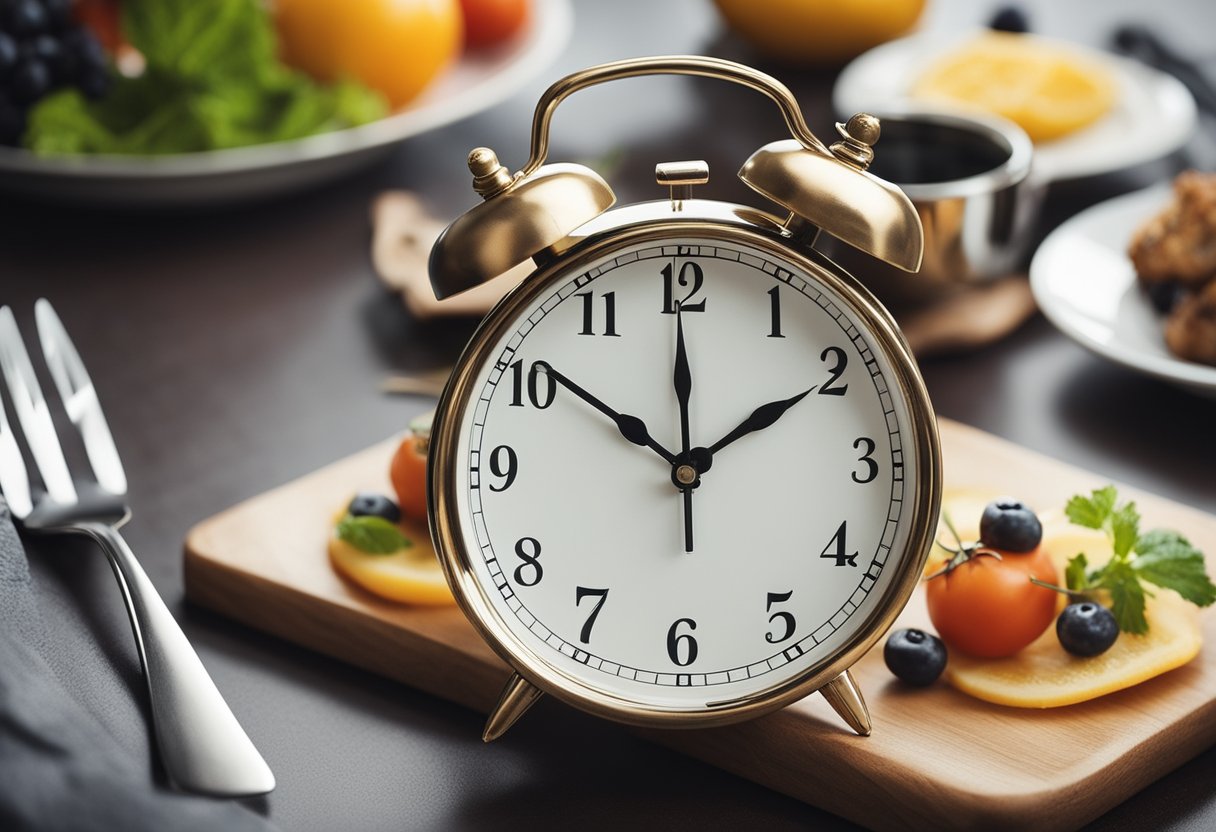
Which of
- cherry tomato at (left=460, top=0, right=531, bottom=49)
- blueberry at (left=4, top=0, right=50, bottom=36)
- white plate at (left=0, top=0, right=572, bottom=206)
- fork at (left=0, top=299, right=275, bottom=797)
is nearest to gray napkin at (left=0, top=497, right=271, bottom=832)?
fork at (left=0, top=299, right=275, bottom=797)

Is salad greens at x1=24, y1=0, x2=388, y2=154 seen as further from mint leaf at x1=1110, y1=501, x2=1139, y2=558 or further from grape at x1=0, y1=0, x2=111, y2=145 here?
mint leaf at x1=1110, y1=501, x2=1139, y2=558

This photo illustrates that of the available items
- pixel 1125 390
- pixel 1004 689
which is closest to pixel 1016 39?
pixel 1125 390

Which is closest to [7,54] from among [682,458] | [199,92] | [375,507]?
[199,92]

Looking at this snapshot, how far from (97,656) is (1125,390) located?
1169 mm

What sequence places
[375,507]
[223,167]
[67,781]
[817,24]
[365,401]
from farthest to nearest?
1. [817,24]
2. [223,167]
3. [365,401]
4. [375,507]
5. [67,781]

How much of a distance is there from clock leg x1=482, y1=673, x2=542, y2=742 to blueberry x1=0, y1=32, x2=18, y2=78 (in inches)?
54.9

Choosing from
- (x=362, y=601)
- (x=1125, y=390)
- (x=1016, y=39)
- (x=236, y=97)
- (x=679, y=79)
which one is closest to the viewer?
(x=362, y=601)

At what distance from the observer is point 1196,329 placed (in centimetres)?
153

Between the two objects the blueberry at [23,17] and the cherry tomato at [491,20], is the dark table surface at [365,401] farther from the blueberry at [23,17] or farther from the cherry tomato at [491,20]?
the blueberry at [23,17]

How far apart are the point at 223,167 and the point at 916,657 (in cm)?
126

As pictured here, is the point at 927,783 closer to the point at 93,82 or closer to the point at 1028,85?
the point at 1028,85

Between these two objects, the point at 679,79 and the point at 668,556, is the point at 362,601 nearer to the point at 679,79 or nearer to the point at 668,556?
the point at 668,556

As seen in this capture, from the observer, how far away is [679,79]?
258cm

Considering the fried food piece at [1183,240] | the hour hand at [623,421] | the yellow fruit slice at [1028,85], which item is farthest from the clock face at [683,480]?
the yellow fruit slice at [1028,85]
